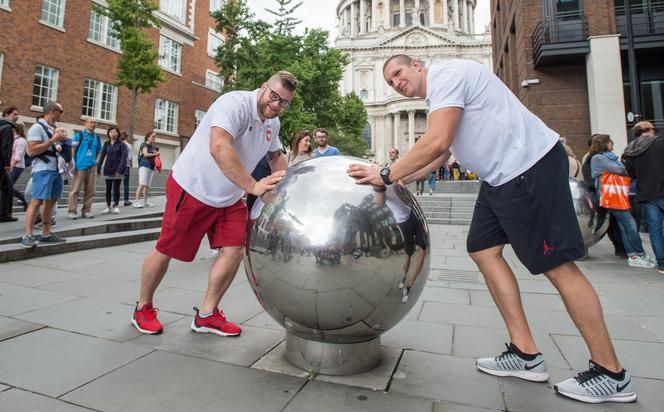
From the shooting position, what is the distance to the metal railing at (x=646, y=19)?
1619 cm

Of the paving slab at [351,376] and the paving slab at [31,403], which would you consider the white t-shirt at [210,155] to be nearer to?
the paving slab at [351,376]

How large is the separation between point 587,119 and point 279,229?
18.3m

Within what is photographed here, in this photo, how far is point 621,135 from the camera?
14.8m

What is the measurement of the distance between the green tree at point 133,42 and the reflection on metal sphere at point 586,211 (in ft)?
68.7

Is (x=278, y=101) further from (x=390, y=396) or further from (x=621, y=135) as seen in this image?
(x=621, y=135)

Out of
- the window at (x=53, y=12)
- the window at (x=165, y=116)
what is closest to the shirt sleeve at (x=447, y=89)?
the window at (x=53, y=12)

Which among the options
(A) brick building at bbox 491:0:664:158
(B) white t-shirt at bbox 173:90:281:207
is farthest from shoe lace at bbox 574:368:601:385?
(A) brick building at bbox 491:0:664:158

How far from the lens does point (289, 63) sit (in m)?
26.3

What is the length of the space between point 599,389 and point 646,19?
20841 mm

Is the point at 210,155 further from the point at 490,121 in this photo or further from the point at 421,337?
the point at 421,337

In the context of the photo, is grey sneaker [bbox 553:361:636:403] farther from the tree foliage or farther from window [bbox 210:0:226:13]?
window [bbox 210:0:226:13]

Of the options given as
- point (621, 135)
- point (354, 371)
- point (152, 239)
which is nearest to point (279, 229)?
point (354, 371)

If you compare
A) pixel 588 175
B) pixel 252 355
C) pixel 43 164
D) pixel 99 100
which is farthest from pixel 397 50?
pixel 252 355

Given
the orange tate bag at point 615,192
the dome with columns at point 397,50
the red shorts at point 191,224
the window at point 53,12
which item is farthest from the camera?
the dome with columns at point 397,50
